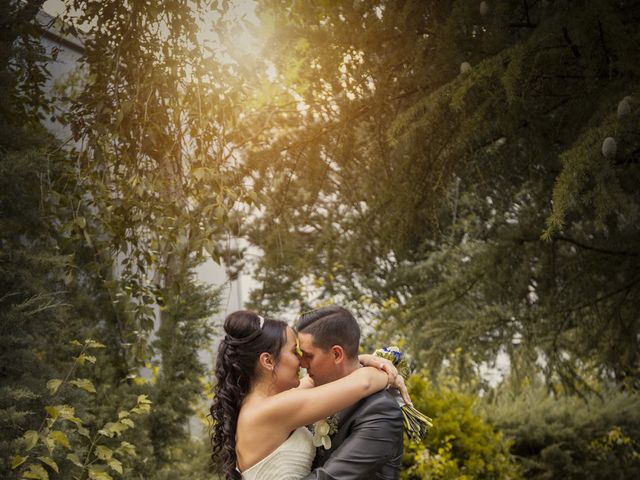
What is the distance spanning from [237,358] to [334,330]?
16.0 inches

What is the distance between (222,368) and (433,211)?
8.52 feet

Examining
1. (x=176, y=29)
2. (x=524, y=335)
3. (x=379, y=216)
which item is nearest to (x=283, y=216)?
(x=379, y=216)

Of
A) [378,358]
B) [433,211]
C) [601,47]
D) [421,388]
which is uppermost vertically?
[601,47]

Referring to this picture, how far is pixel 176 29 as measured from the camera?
4414mm

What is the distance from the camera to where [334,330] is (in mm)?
3105

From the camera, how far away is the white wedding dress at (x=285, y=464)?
3.05 meters

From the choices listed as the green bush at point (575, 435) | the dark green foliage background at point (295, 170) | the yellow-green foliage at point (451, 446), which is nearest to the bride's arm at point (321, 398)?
the dark green foliage background at point (295, 170)

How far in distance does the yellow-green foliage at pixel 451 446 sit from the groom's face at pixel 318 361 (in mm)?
4176

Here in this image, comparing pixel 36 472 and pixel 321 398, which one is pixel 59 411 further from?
pixel 321 398

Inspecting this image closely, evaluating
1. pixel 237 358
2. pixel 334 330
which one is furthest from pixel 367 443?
pixel 237 358

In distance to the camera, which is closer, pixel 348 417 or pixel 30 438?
pixel 348 417

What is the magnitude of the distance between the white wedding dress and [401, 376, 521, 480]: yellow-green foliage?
13.6 ft

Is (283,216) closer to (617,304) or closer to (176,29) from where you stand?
(176,29)

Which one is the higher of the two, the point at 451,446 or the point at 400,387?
the point at 400,387
